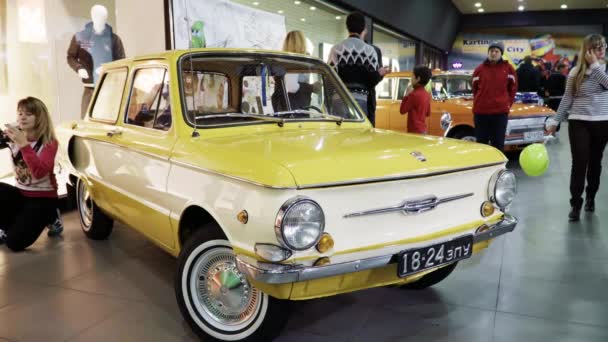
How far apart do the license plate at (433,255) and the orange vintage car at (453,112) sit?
19.4 feet

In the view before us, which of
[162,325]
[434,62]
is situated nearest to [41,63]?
[162,325]

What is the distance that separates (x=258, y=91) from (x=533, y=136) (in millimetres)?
6546

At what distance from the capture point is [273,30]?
8414 millimetres

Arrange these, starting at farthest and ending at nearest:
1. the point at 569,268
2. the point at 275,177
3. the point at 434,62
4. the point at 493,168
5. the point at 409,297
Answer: the point at 434,62 < the point at 569,268 < the point at 409,297 < the point at 493,168 < the point at 275,177

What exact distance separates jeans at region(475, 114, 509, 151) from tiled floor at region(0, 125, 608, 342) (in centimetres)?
204

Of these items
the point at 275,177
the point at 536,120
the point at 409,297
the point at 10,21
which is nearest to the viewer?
the point at 275,177

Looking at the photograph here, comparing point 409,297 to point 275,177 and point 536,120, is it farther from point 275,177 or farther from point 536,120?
point 536,120

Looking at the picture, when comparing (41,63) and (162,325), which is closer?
(162,325)

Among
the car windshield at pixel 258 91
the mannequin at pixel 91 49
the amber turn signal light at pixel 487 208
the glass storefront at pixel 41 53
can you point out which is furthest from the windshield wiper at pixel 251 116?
the glass storefront at pixel 41 53

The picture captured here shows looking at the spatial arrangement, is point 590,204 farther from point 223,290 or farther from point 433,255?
point 223,290

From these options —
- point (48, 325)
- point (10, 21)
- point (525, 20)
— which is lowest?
point (48, 325)

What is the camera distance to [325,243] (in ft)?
7.22

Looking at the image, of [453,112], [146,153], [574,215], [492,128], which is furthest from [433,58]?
[146,153]

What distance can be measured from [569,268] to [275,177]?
2756mm
